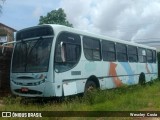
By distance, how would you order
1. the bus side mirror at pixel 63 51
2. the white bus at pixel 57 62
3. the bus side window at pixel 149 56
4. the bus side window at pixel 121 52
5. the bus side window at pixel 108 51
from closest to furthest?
1. the white bus at pixel 57 62
2. the bus side mirror at pixel 63 51
3. the bus side window at pixel 108 51
4. the bus side window at pixel 121 52
5. the bus side window at pixel 149 56

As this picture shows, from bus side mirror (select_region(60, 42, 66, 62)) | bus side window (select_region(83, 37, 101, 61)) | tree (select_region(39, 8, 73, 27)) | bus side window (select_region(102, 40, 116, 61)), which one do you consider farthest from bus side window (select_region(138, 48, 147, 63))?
tree (select_region(39, 8, 73, 27))

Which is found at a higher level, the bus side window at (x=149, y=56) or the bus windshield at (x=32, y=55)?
the bus side window at (x=149, y=56)

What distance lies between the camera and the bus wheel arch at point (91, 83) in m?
13.2

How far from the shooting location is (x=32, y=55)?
39.6 ft

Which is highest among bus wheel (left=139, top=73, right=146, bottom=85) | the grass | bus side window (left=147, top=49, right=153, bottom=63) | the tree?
the tree

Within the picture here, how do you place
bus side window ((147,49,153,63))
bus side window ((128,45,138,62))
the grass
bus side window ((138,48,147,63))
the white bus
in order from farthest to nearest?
bus side window ((147,49,153,63))
bus side window ((138,48,147,63))
bus side window ((128,45,138,62))
the white bus
the grass

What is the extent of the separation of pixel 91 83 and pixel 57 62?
245 cm

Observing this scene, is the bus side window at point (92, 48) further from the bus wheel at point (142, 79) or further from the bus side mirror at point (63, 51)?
the bus wheel at point (142, 79)

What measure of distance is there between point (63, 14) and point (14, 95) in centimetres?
2097

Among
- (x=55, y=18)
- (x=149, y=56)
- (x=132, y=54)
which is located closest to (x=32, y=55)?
(x=132, y=54)

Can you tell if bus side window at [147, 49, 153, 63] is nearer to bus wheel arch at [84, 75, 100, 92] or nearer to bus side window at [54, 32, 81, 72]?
bus wheel arch at [84, 75, 100, 92]

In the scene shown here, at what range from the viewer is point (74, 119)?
8.66 meters

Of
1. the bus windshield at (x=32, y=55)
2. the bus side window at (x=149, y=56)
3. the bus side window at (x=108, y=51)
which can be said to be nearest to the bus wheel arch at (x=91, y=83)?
the bus side window at (x=108, y=51)

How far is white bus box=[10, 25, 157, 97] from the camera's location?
1160cm
